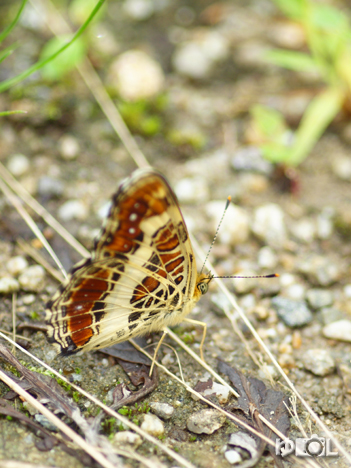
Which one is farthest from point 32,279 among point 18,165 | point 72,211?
point 18,165

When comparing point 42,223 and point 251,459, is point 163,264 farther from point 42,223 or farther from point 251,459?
point 42,223

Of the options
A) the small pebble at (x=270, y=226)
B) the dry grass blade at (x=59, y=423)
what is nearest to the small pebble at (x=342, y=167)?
the small pebble at (x=270, y=226)

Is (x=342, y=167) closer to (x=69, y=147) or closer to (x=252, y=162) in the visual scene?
(x=252, y=162)

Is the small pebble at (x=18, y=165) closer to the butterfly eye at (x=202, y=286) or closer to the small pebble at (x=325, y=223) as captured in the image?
the butterfly eye at (x=202, y=286)

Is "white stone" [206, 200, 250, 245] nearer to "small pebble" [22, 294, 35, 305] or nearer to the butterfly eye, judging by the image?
the butterfly eye

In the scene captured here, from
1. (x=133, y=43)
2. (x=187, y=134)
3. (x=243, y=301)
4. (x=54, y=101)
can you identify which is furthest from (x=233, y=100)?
(x=243, y=301)

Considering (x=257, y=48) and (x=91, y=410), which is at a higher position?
(x=257, y=48)

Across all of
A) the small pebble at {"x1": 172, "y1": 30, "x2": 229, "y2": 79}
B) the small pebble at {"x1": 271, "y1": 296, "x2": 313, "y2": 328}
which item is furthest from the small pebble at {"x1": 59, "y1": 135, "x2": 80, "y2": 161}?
the small pebble at {"x1": 271, "y1": 296, "x2": 313, "y2": 328}
